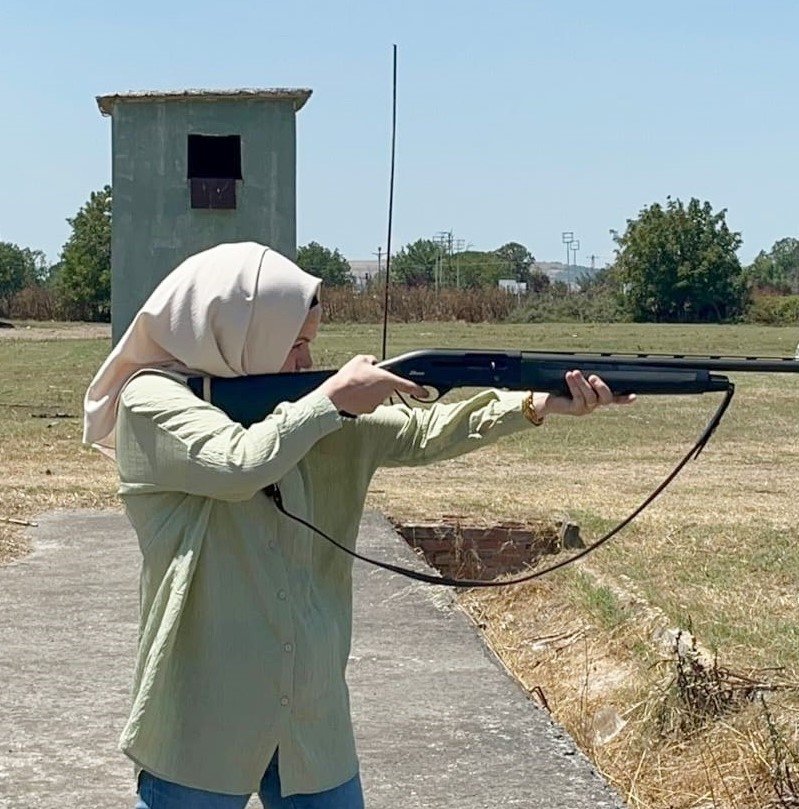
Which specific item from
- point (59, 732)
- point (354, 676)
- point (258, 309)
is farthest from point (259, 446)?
point (354, 676)

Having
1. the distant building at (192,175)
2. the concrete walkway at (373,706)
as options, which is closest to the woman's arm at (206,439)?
the concrete walkway at (373,706)

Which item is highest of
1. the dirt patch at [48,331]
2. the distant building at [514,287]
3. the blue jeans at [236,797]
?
the distant building at [514,287]

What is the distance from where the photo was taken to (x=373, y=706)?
6047 millimetres

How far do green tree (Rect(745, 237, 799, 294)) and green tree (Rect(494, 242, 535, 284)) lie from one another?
15.5 meters

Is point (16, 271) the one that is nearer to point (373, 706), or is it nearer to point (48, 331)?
point (48, 331)

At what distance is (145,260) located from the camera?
17.1m

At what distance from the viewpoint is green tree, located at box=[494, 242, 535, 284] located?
345ft

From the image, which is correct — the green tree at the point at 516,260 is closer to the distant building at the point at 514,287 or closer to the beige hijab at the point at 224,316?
the distant building at the point at 514,287

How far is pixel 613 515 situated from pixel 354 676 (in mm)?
5239

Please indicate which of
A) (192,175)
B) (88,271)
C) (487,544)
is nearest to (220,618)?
(487,544)

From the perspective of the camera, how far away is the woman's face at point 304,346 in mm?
3129

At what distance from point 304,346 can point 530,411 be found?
2.05 feet

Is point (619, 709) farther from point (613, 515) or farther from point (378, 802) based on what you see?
point (613, 515)

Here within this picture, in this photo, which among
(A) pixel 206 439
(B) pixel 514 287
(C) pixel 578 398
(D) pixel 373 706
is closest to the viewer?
(A) pixel 206 439
